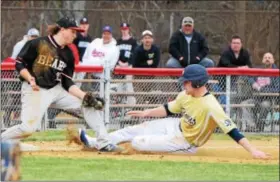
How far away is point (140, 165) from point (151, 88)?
5.15 meters

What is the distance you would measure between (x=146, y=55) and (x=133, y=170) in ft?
23.5

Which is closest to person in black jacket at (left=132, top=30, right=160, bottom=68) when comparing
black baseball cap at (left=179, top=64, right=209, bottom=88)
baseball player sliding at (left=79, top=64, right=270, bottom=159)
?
baseball player sliding at (left=79, top=64, right=270, bottom=159)

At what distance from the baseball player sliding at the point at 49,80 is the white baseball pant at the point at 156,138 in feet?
0.87

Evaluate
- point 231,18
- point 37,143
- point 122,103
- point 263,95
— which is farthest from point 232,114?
point 231,18

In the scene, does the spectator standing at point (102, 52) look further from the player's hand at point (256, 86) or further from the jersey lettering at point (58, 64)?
the jersey lettering at point (58, 64)

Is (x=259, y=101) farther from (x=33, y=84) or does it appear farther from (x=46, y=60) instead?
(x=33, y=84)

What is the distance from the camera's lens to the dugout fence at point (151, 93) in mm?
15297

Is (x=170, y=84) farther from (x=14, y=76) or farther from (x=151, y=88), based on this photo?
(x=14, y=76)

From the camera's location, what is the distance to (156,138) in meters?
12.3

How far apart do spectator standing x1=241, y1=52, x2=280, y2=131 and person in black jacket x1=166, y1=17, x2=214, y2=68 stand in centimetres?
108

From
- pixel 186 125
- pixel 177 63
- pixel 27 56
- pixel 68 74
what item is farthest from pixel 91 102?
pixel 177 63

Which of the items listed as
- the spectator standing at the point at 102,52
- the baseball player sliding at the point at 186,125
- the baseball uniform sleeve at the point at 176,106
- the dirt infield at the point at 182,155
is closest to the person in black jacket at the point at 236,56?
the spectator standing at the point at 102,52

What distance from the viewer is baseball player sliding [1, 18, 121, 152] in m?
12.1

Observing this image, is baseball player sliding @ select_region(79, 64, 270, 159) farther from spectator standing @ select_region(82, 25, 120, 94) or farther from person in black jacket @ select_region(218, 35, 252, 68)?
person in black jacket @ select_region(218, 35, 252, 68)
